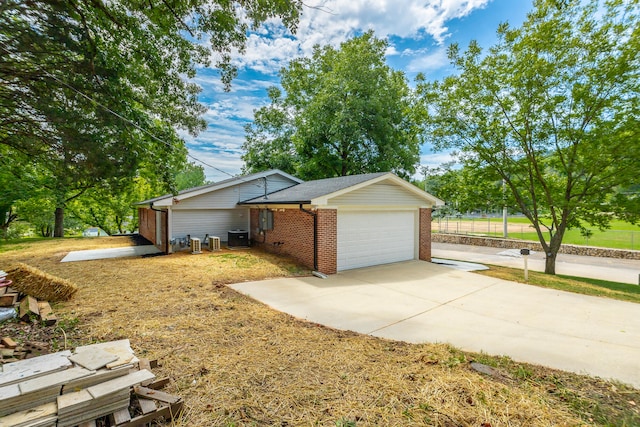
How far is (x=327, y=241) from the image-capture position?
9102 mm

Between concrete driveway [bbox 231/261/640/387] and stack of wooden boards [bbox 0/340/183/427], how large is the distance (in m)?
3.01

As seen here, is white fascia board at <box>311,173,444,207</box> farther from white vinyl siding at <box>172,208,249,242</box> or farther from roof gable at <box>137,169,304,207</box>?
white vinyl siding at <box>172,208,249,242</box>

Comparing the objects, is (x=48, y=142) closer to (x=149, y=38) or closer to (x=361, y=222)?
(x=149, y=38)

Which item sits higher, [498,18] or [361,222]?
[498,18]

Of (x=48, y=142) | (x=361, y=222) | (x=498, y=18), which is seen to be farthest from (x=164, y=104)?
(x=498, y=18)

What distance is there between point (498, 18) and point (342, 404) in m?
14.7

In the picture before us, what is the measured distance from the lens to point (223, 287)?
7125 millimetres

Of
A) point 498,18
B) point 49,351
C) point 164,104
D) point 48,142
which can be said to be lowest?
point 49,351

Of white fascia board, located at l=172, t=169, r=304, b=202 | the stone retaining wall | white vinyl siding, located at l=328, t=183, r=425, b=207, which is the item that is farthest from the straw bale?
the stone retaining wall

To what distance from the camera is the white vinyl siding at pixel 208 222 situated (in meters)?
13.5

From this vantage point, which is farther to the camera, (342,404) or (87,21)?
(87,21)

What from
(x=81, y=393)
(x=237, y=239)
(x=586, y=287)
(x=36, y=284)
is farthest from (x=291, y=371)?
(x=237, y=239)

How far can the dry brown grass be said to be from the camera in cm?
257

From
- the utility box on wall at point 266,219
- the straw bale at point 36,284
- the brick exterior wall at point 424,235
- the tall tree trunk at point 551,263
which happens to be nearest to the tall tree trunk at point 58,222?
the utility box on wall at point 266,219
